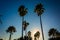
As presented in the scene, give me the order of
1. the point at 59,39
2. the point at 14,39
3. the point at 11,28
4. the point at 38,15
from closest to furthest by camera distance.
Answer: the point at 59,39, the point at 38,15, the point at 11,28, the point at 14,39

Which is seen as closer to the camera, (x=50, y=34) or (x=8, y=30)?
(x=50, y=34)

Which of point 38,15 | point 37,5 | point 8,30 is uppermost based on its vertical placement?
point 37,5

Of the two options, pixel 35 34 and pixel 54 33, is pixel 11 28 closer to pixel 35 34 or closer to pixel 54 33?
pixel 35 34

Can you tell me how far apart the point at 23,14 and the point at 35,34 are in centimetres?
2054

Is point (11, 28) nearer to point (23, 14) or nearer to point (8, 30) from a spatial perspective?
point (8, 30)

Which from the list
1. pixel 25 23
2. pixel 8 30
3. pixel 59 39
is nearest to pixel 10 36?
pixel 8 30

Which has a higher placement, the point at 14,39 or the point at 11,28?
the point at 11,28

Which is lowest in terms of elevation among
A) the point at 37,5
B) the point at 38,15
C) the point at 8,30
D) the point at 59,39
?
the point at 59,39

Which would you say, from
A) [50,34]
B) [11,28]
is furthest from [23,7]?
[50,34]

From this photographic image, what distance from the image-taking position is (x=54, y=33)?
60.2m

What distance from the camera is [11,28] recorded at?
215ft

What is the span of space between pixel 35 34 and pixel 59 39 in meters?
30.0

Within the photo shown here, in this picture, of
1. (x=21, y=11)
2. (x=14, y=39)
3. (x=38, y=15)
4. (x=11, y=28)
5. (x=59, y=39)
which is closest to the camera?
(x=59, y=39)

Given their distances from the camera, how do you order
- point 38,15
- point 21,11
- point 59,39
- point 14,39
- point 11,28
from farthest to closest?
point 14,39 < point 11,28 < point 21,11 < point 38,15 < point 59,39
